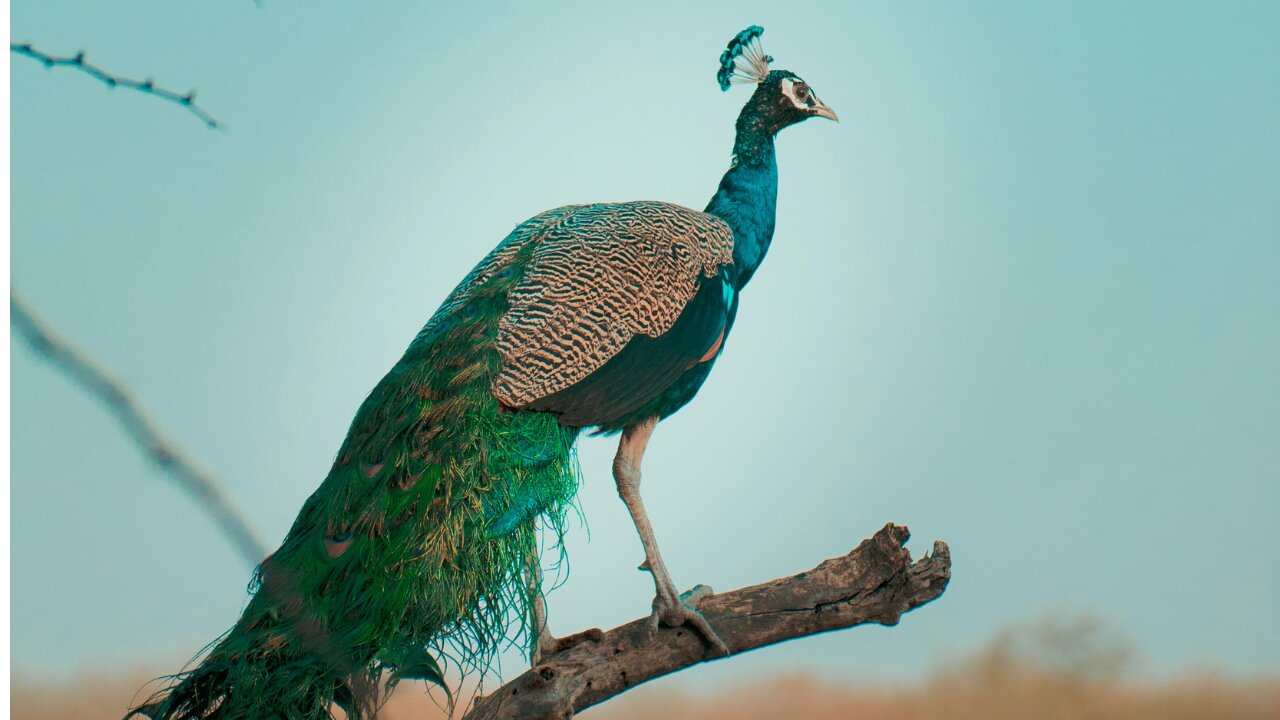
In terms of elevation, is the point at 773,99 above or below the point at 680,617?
above

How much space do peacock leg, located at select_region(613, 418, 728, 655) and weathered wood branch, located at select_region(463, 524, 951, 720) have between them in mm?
30

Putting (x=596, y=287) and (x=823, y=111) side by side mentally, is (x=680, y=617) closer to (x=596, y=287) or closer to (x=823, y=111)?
(x=596, y=287)

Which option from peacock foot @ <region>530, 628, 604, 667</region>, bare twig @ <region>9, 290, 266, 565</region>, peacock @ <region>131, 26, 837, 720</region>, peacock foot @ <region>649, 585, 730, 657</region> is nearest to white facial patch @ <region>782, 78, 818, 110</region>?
peacock @ <region>131, 26, 837, 720</region>

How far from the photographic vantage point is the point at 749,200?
10.0ft

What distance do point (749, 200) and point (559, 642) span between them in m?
1.29

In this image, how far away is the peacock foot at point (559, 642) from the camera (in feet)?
7.82

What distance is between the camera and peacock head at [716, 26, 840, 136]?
3.20 metres

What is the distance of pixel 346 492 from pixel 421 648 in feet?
1.10

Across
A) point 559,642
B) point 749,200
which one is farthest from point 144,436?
point 749,200

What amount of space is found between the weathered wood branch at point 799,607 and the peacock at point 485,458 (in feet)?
0.17

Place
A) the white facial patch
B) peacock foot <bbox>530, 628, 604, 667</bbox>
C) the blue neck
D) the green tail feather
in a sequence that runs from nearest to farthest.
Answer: the green tail feather, peacock foot <bbox>530, 628, 604, 667</bbox>, the blue neck, the white facial patch

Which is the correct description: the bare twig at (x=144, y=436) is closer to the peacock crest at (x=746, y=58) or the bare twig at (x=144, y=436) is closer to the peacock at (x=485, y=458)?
the peacock at (x=485, y=458)

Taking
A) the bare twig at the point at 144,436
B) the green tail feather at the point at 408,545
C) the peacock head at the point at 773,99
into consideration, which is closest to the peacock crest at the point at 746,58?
the peacock head at the point at 773,99

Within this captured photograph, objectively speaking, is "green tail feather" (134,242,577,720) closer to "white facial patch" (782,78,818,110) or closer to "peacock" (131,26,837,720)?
"peacock" (131,26,837,720)
